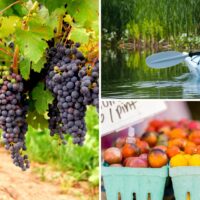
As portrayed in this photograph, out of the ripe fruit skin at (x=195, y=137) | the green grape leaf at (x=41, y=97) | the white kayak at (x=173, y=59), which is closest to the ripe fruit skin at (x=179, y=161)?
the ripe fruit skin at (x=195, y=137)

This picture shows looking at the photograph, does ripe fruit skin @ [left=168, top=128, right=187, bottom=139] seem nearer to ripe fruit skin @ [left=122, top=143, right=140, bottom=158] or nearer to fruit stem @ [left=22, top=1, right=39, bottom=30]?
ripe fruit skin @ [left=122, top=143, right=140, bottom=158]

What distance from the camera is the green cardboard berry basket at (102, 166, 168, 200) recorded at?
1670 millimetres

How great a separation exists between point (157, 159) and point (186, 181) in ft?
0.33

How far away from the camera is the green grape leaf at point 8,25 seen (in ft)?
5.72

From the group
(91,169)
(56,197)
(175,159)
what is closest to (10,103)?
(175,159)

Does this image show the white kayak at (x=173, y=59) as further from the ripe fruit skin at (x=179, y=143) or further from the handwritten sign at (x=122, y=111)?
the ripe fruit skin at (x=179, y=143)

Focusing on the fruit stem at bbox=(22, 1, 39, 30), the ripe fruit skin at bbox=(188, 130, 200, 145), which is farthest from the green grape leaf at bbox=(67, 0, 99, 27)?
the ripe fruit skin at bbox=(188, 130, 200, 145)

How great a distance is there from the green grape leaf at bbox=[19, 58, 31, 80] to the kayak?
18.7 inches

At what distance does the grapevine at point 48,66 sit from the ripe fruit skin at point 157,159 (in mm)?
213

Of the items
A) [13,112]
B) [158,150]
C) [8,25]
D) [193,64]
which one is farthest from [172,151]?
[8,25]

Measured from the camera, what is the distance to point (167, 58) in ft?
5.42

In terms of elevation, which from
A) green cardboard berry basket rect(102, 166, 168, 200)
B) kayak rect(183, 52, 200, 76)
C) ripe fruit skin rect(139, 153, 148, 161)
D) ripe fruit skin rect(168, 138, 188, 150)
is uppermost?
kayak rect(183, 52, 200, 76)

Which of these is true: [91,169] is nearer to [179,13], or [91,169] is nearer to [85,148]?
[85,148]

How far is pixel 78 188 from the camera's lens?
396cm
